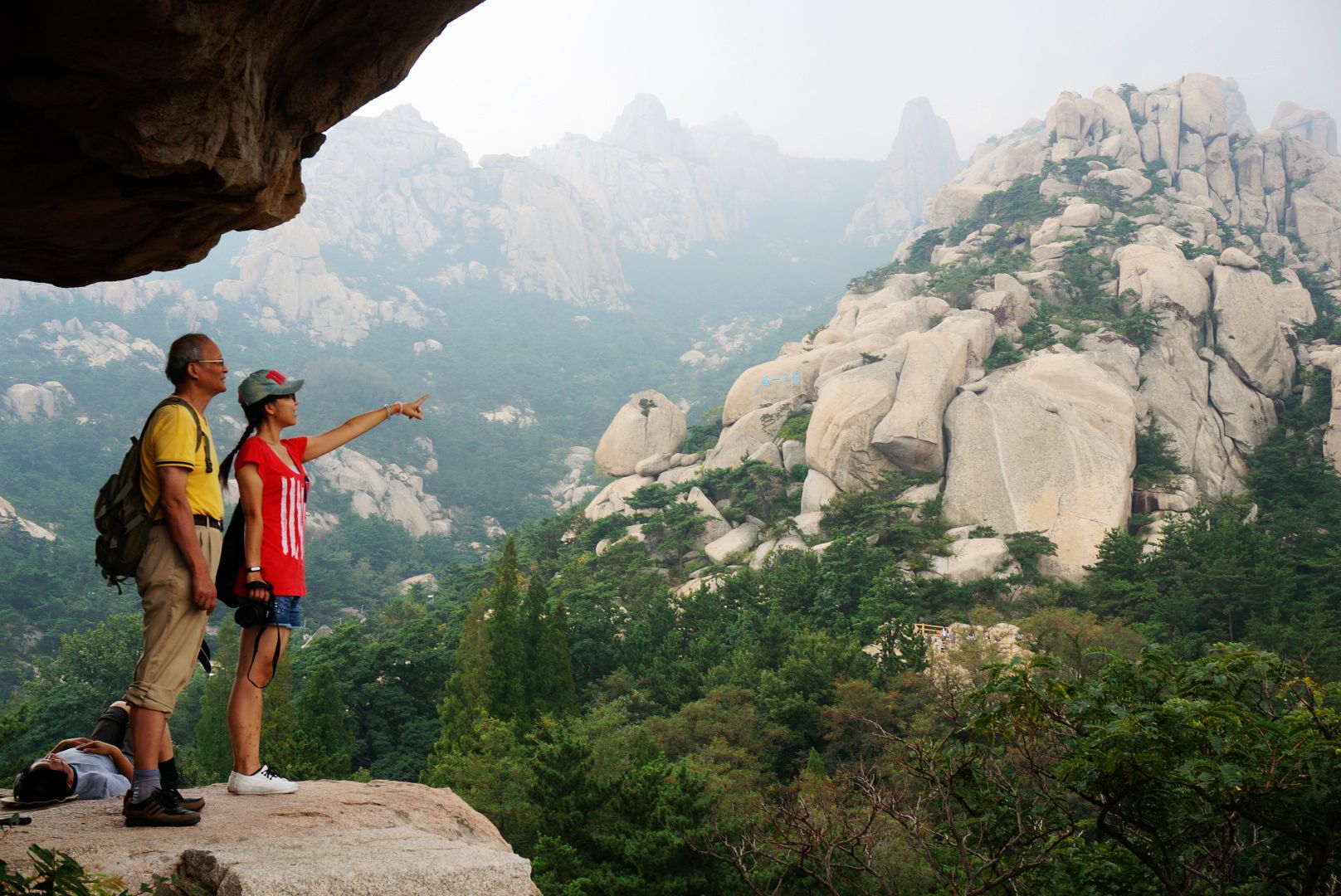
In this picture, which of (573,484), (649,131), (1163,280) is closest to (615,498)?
(1163,280)

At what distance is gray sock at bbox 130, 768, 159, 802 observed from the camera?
3.35m

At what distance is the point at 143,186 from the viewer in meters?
3.44

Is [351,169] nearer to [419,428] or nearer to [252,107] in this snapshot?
[419,428]

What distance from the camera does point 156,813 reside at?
3.32 meters

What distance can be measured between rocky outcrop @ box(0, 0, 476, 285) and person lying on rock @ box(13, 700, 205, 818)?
75.5 inches

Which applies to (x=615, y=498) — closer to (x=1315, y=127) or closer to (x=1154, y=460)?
(x=1154, y=460)

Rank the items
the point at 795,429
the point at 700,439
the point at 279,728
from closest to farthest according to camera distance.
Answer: the point at 279,728, the point at 795,429, the point at 700,439

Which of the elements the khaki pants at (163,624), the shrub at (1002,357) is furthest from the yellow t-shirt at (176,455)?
the shrub at (1002,357)

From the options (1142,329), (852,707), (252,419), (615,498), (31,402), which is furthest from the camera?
(31,402)

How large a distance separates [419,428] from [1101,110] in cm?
4470

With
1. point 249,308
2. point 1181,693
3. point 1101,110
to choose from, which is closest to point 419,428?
point 249,308

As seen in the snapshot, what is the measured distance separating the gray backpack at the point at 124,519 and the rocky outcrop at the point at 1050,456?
22.4 meters

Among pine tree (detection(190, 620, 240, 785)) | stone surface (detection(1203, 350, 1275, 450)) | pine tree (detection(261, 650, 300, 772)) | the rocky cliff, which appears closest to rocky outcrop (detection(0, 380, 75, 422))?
the rocky cliff

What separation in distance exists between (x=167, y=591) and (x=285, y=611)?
1.80 ft
